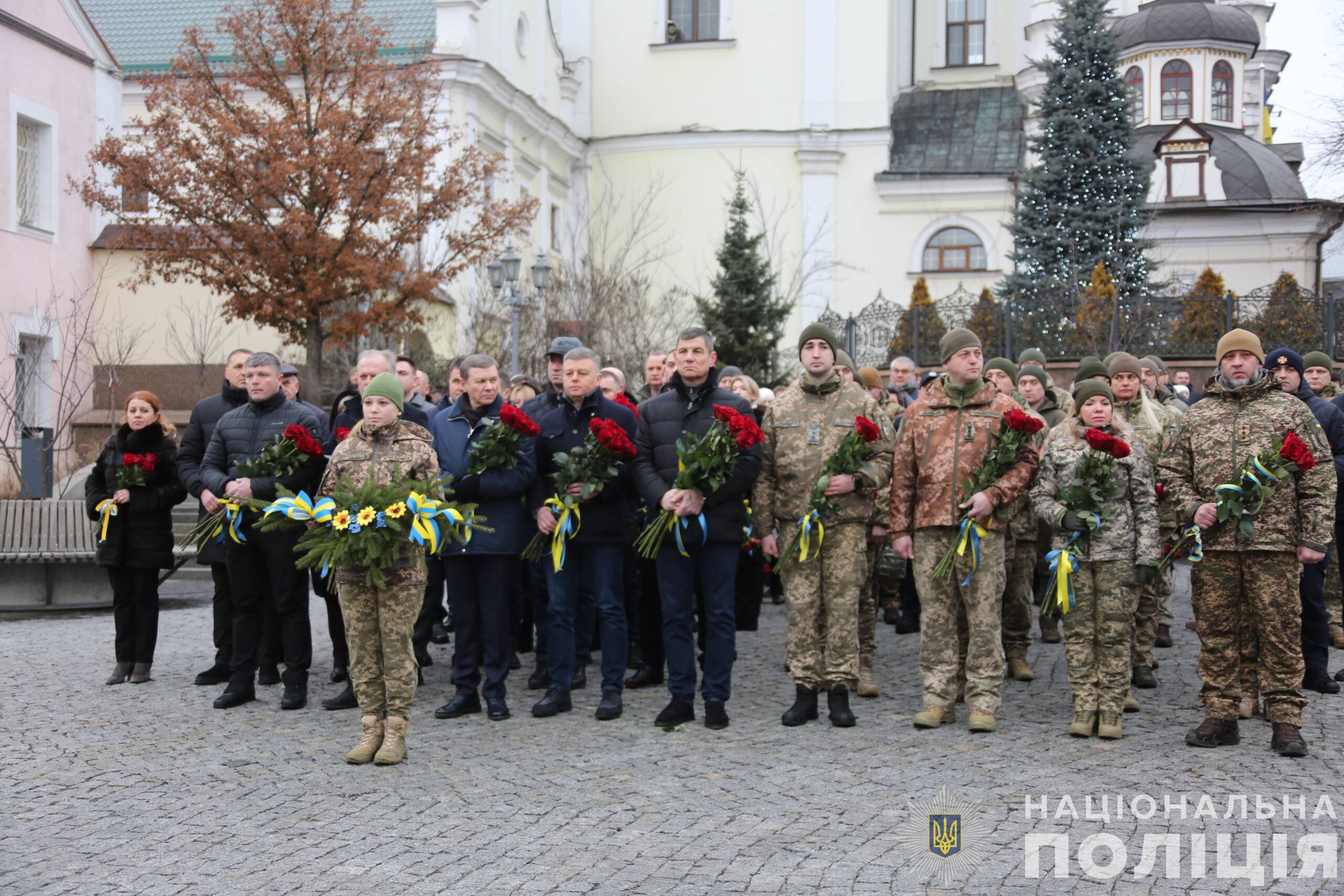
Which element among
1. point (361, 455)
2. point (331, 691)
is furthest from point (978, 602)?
point (331, 691)

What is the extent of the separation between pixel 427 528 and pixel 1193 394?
15637 millimetres

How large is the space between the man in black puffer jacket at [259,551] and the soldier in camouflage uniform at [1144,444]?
17.5ft

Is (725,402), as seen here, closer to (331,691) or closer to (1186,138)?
(331,691)

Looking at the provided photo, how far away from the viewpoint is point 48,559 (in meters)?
12.8

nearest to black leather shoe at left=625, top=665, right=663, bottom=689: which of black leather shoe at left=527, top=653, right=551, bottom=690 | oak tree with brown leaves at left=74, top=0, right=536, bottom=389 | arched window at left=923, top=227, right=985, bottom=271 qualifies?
black leather shoe at left=527, top=653, right=551, bottom=690

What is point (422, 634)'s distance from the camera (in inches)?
402

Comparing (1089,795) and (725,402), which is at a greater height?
(725,402)

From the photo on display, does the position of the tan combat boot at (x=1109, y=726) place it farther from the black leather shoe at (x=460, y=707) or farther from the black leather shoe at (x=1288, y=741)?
the black leather shoe at (x=460, y=707)

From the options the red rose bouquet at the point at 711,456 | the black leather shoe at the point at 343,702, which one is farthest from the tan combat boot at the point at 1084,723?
the black leather shoe at the point at 343,702

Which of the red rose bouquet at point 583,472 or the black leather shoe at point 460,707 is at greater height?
the red rose bouquet at point 583,472

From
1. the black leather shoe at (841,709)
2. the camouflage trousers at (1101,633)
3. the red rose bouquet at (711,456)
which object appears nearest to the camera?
the camouflage trousers at (1101,633)

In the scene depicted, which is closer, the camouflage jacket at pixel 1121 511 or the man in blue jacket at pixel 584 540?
the camouflage jacket at pixel 1121 511

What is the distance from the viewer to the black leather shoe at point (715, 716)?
26.1 ft

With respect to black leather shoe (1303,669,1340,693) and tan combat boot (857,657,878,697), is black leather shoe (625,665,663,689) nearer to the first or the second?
tan combat boot (857,657,878,697)
